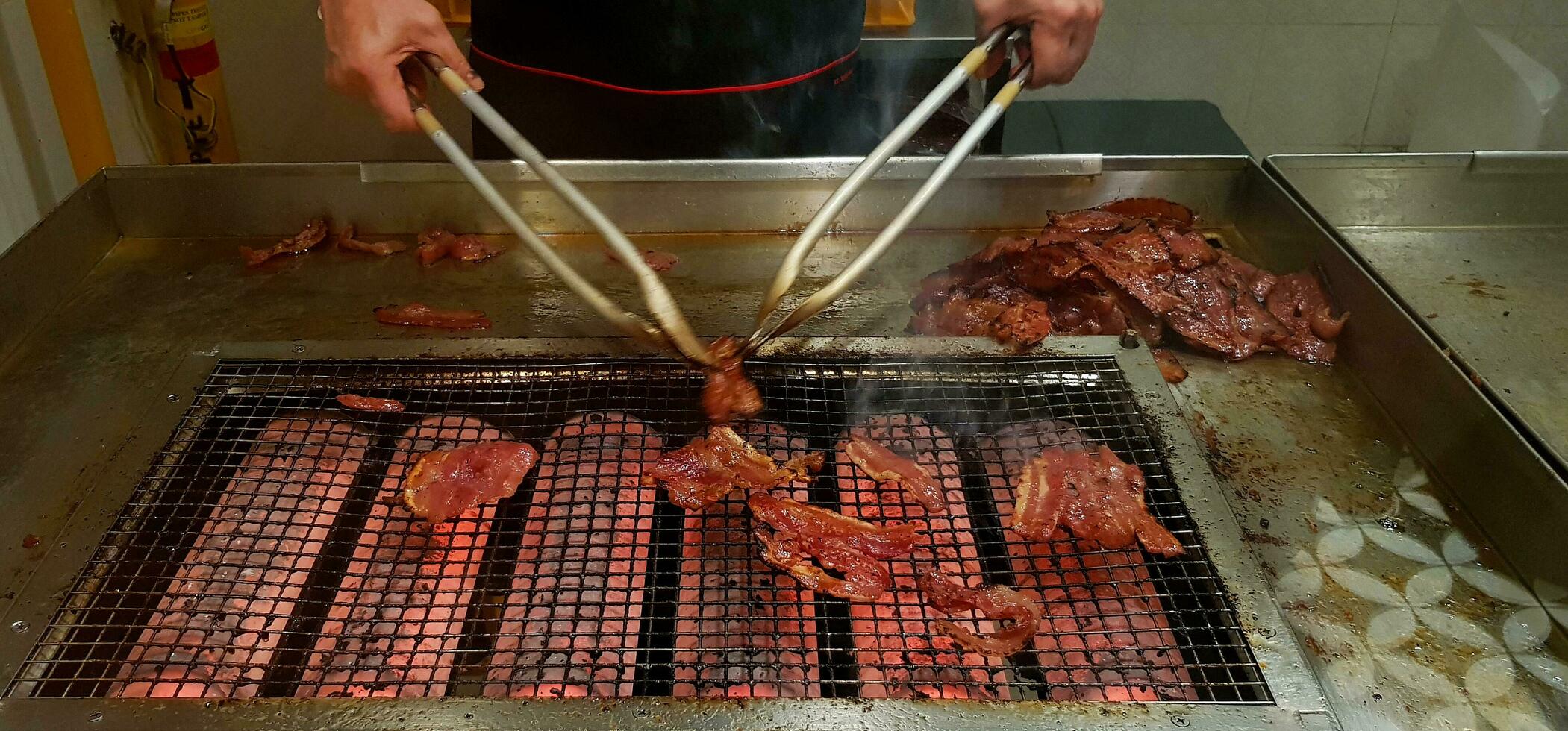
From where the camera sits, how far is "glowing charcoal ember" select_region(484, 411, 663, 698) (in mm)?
1849

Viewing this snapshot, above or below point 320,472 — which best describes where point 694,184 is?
above

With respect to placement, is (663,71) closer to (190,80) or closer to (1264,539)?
(1264,539)

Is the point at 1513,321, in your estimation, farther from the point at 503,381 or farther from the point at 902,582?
the point at 503,381

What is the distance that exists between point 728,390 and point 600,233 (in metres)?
0.49

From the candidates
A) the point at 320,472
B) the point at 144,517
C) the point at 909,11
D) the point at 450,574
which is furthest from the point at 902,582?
the point at 909,11

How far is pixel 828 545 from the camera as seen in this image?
2082mm

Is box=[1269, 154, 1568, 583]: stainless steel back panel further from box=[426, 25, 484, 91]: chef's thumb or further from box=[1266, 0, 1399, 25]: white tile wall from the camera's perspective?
box=[426, 25, 484, 91]: chef's thumb

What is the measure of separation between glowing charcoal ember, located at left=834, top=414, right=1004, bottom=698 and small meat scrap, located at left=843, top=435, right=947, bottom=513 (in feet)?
0.06

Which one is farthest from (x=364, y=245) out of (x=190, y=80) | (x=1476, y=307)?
(x=1476, y=307)

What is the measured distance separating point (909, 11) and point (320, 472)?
3.69m

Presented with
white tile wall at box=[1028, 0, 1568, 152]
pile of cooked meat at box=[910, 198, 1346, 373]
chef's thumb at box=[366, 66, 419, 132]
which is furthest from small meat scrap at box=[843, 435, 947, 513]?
white tile wall at box=[1028, 0, 1568, 152]

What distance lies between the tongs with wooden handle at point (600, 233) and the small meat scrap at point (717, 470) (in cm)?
21

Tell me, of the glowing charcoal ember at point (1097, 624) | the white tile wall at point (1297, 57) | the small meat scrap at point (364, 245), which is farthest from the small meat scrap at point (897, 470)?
the white tile wall at point (1297, 57)

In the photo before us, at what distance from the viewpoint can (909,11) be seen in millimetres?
4793
